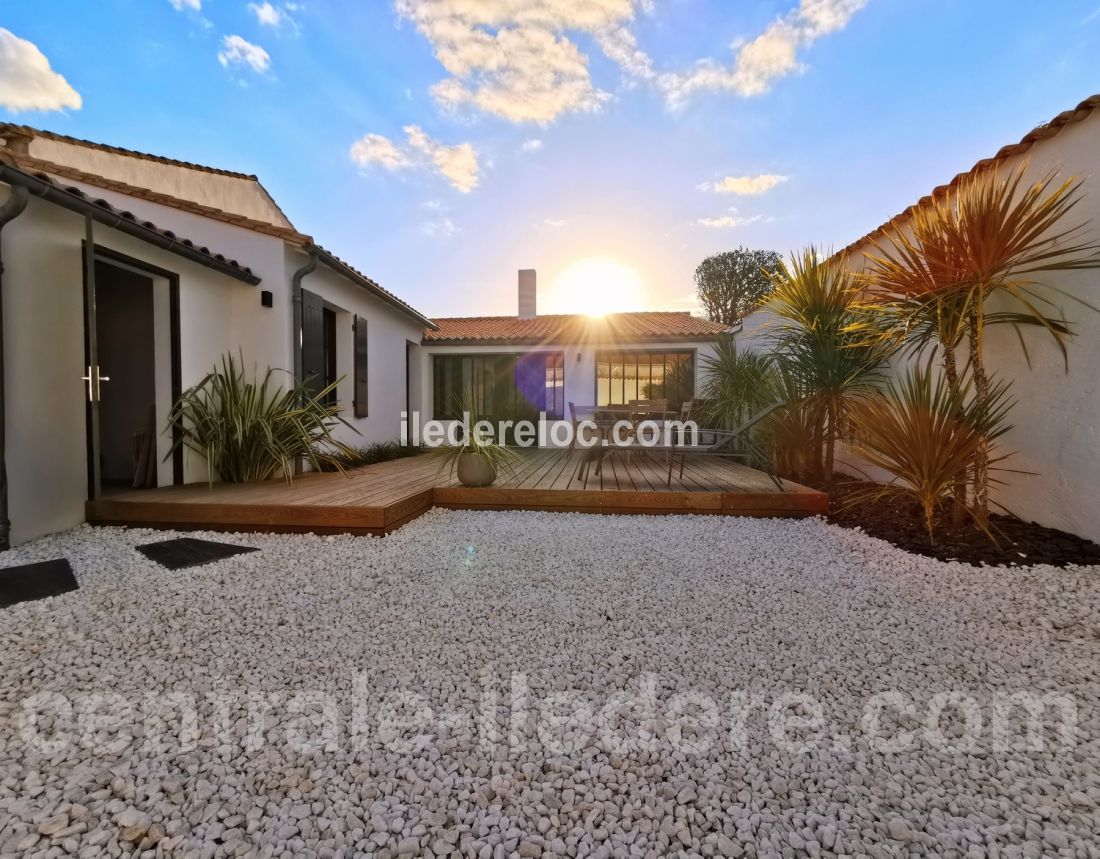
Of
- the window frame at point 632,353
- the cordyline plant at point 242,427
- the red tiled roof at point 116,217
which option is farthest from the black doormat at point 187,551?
the window frame at point 632,353

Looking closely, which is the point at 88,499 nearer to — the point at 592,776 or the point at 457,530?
the point at 457,530

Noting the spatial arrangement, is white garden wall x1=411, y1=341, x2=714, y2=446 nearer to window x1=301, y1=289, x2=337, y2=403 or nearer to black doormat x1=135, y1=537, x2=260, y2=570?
window x1=301, y1=289, x2=337, y2=403

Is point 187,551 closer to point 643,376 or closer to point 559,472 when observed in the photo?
point 559,472

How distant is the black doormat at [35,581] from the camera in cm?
230

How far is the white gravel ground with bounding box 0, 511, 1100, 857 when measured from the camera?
107 cm

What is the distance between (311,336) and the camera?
5.56 metres

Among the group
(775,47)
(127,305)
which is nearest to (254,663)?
(127,305)

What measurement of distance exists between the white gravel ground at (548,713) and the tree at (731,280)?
20.2 meters

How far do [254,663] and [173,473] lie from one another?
366cm

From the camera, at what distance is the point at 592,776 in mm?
1233

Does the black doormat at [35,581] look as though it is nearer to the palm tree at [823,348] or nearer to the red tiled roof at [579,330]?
the palm tree at [823,348]

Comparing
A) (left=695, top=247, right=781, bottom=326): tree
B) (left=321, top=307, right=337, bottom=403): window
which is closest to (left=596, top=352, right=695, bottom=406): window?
(left=321, top=307, right=337, bottom=403): window

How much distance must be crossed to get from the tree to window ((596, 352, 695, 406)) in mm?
12252

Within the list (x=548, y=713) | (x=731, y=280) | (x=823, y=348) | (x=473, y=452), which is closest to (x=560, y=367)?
(x=473, y=452)
